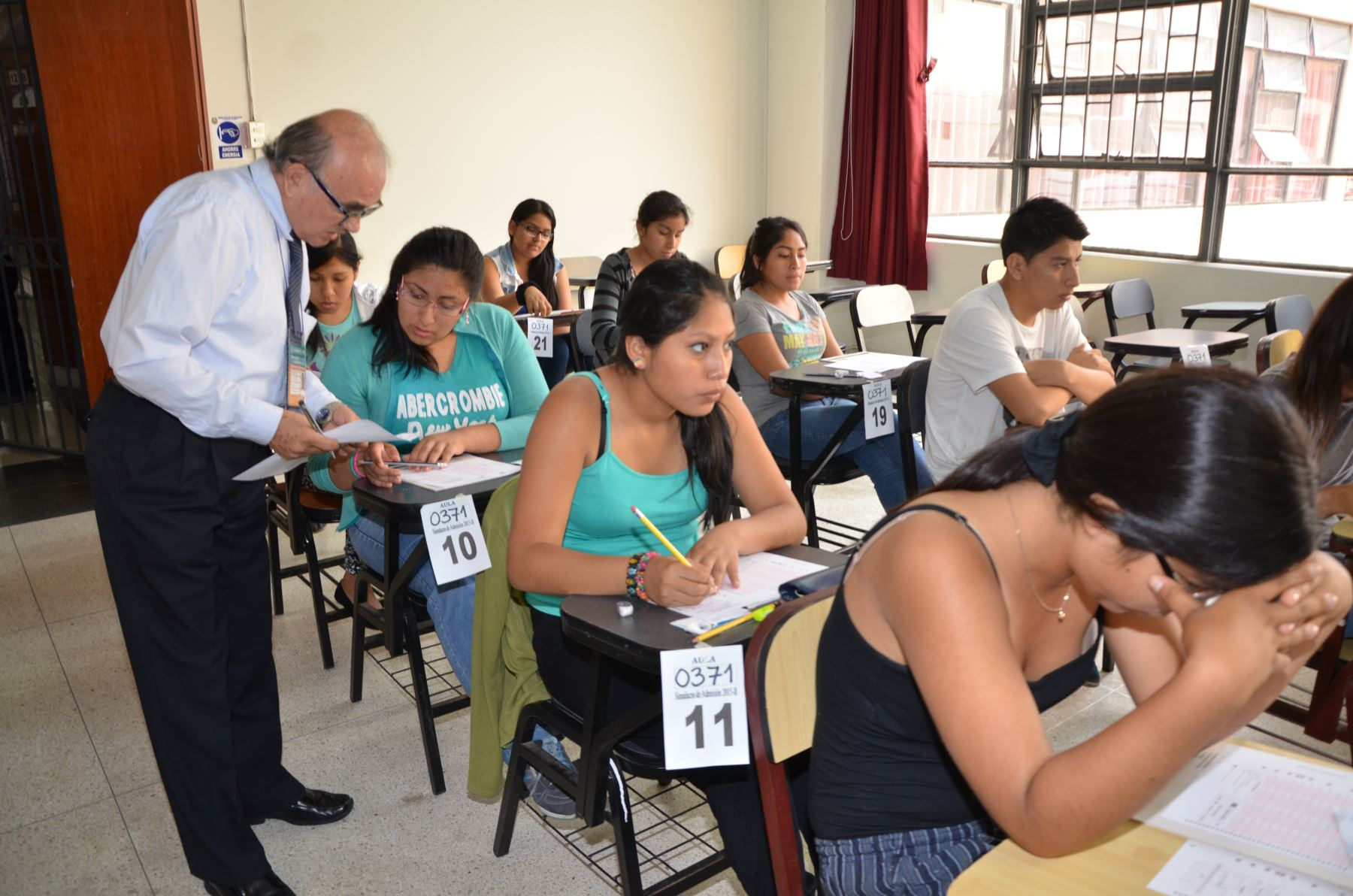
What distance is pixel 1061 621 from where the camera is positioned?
1.18 metres

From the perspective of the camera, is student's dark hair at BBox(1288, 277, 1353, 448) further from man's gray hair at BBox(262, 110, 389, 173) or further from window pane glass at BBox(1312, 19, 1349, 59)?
window pane glass at BBox(1312, 19, 1349, 59)

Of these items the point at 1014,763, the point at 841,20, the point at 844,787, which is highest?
the point at 841,20

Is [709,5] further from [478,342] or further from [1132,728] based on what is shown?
[1132,728]

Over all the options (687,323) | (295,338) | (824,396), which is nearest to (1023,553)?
(687,323)

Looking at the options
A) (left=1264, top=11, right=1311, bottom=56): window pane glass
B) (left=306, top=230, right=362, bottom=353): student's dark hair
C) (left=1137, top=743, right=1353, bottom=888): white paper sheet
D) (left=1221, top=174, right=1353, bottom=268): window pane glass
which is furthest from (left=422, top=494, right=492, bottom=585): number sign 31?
(left=1264, top=11, right=1311, bottom=56): window pane glass

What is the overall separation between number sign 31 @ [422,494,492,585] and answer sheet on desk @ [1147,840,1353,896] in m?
1.31

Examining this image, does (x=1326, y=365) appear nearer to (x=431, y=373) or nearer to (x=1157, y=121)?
(x=431, y=373)

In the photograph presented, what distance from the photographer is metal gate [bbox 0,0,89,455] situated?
15.6 feet

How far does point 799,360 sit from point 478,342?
1505 millimetres

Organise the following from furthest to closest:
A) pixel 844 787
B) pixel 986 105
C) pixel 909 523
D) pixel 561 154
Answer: pixel 986 105 < pixel 561 154 < pixel 844 787 < pixel 909 523

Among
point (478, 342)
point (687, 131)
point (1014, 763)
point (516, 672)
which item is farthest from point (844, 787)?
point (687, 131)

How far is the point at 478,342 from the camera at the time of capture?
2.75 m

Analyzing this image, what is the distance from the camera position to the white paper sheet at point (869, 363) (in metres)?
3.39

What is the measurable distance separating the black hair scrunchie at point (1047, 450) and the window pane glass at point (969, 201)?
589 cm
